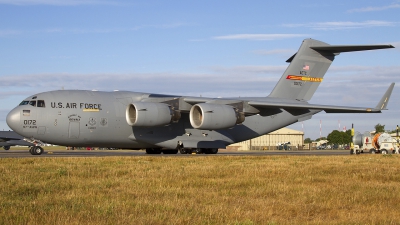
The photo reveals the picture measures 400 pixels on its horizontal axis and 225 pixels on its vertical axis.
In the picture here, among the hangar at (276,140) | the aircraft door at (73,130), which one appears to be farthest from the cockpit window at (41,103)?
the hangar at (276,140)

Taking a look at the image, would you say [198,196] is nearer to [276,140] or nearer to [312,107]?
[312,107]

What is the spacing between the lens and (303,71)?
3181 cm

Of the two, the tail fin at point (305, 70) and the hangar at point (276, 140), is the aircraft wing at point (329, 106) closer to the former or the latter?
the tail fin at point (305, 70)

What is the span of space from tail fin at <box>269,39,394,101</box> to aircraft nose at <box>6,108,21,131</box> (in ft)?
47.0

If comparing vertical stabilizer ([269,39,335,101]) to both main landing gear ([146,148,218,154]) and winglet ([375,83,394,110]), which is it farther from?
main landing gear ([146,148,218,154])

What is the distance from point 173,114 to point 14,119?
765 centimetres

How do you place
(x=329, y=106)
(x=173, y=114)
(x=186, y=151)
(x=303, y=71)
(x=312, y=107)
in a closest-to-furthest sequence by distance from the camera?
1. (x=173, y=114)
2. (x=312, y=107)
3. (x=329, y=106)
4. (x=186, y=151)
5. (x=303, y=71)

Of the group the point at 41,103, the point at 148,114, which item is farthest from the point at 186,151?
the point at 41,103

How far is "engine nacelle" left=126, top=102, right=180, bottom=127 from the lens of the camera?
26391 millimetres

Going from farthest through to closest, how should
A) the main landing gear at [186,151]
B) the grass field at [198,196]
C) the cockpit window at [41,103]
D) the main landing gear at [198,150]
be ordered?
the main landing gear at [186,151] < the main landing gear at [198,150] < the cockpit window at [41,103] < the grass field at [198,196]

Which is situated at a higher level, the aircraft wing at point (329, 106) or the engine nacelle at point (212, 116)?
the aircraft wing at point (329, 106)

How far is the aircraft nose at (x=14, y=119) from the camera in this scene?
25750 mm

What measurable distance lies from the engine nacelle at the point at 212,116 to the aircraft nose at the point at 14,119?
8.31 meters

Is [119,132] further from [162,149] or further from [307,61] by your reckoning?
[307,61]
